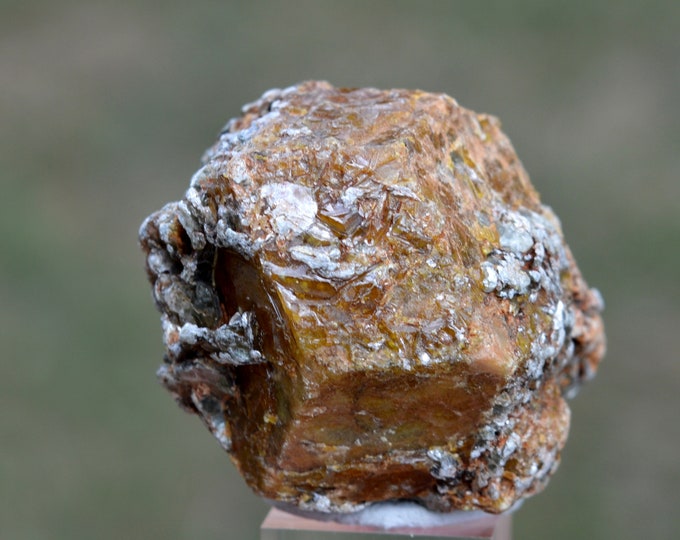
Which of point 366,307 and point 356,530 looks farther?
point 356,530

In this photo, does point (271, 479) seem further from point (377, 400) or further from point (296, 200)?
point (296, 200)

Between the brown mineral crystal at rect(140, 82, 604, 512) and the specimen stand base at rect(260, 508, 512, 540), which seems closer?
the brown mineral crystal at rect(140, 82, 604, 512)

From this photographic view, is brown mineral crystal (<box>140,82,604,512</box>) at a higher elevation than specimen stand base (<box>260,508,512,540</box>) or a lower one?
higher

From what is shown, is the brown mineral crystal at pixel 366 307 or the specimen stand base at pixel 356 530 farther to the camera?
the specimen stand base at pixel 356 530

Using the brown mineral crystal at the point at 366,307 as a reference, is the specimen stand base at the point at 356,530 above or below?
below
